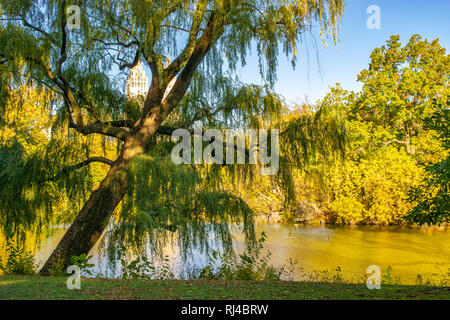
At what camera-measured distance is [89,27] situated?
5.40 meters

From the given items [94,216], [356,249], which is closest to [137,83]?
[94,216]

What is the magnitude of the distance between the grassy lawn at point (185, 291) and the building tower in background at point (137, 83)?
349 centimetres

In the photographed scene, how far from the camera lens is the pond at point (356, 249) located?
9234mm

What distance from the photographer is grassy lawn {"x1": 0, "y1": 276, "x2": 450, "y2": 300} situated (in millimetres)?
3471

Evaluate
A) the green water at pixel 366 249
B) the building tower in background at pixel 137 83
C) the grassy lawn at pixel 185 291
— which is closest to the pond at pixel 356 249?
the green water at pixel 366 249

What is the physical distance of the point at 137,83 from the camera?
687 cm

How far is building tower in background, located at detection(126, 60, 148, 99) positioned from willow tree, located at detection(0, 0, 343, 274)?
10.0 inches

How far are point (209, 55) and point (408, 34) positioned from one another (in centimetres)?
1849

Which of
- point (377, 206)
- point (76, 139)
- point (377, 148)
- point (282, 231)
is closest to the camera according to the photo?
point (76, 139)

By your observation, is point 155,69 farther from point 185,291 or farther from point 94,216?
point 185,291

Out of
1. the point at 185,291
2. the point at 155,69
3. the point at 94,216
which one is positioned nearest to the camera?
the point at 185,291

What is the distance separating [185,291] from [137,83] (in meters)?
4.11
